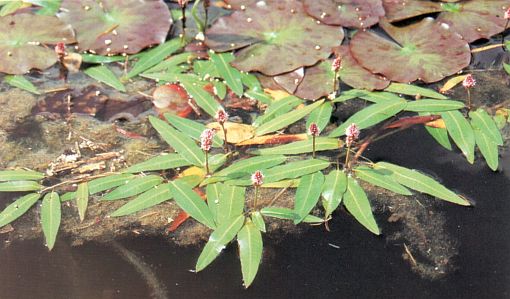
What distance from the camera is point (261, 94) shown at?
273 cm

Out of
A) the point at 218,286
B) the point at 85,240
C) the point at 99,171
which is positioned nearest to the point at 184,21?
the point at 99,171

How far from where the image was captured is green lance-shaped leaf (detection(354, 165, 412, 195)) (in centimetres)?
233

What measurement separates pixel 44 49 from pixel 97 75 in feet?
0.97

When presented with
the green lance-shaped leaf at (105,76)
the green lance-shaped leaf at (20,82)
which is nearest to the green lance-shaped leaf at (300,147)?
the green lance-shaped leaf at (105,76)

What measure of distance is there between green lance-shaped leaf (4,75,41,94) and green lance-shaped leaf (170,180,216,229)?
2.87 ft

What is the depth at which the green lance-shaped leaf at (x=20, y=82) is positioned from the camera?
283 centimetres

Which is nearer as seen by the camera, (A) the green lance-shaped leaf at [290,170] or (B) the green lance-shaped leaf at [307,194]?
(B) the green lance-shaped leaf at [307,194]

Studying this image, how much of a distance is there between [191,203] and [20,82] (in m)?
1.06

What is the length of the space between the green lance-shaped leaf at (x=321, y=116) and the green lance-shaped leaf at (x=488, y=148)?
1.78 ft

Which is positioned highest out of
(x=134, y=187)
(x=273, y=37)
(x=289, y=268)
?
(x=273, y=37)

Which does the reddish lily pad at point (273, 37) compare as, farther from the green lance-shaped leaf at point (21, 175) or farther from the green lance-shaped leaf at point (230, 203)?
the green lance-shaped leaf at point (21, 175)

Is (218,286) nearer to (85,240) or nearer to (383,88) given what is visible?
(85,240)

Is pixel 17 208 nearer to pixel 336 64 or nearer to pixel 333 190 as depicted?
pixel 333 190

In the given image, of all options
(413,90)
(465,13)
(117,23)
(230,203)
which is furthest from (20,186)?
(465,13)
